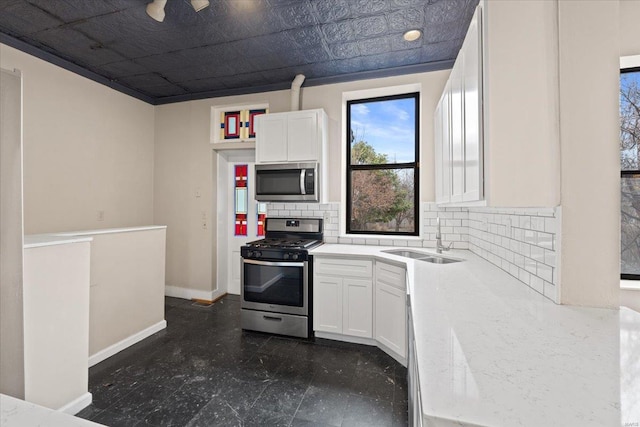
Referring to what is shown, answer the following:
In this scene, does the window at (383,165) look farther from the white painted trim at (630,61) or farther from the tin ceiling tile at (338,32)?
the white painted trim at (630,61)

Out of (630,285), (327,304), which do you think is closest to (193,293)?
(327,304)

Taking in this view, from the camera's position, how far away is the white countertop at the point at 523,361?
0.56m

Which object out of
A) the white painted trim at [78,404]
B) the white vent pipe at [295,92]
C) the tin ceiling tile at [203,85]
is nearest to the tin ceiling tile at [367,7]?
the white vent pipe at [295,92]

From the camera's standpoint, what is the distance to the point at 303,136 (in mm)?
3090

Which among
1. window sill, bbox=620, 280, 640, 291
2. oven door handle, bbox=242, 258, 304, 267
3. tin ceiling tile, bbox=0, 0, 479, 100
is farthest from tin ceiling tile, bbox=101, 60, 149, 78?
window sill, bbox=620, 280, 640, 291

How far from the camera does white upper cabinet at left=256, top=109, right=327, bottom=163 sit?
10.0 feet

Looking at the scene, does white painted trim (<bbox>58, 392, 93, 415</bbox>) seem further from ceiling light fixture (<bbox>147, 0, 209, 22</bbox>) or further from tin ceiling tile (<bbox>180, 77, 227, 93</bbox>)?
tin ceiling tile (<bbox>180, 77, 227, 93</bbox>)

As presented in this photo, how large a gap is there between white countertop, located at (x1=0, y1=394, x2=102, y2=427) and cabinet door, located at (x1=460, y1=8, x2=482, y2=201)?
5.05 ft

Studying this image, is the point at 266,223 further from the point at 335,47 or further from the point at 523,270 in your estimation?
the point at 523,270

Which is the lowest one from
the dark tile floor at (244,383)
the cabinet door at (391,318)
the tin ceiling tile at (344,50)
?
the dark tile floor at (244,383)

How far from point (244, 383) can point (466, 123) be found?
7.55ft

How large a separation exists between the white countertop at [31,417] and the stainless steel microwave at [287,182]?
8.34ft

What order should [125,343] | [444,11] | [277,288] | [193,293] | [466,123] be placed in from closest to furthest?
1. [466,123]
2. [444,11]
3. [125,343]
4. [277,288]
5. [193,293]

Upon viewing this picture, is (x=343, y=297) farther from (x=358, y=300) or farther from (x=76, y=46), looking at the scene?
(x=76, y=46)
